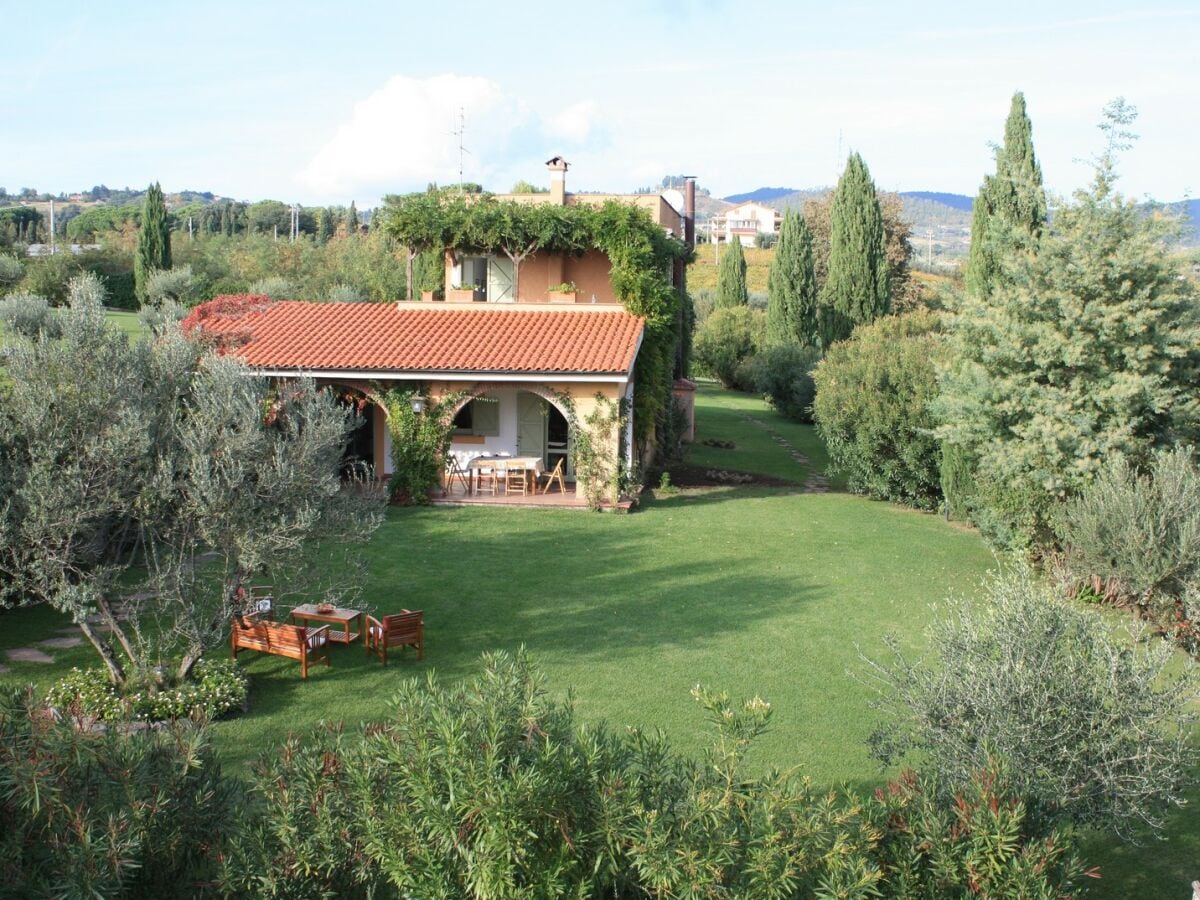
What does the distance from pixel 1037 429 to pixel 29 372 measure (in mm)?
13706

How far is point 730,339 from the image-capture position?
5134 centimetres

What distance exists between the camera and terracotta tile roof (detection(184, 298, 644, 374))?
69.1 ft

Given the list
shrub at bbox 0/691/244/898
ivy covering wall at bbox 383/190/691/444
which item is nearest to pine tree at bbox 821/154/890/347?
ivy covering wall at bbox 383/190/691/444

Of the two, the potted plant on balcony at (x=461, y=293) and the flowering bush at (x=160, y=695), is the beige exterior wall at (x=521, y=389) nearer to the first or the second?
the potted plant on balcony at (x=461, y=293)

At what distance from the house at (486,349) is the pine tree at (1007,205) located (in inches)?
277

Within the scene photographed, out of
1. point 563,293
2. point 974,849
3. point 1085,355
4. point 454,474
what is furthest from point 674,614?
point 563,293

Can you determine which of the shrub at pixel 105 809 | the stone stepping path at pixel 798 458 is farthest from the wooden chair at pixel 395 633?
the stone stepping path at pixel 798 458

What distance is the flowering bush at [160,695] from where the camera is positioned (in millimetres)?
9570

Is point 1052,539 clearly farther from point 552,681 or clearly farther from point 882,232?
point 882,232

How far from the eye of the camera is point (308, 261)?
188 ft

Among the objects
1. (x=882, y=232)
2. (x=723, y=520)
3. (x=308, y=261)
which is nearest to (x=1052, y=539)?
(x=723, y=520)

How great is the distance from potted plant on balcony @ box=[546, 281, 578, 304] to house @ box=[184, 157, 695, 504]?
0.05 meters

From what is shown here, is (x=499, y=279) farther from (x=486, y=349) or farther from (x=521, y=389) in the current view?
(x=521, y=389)

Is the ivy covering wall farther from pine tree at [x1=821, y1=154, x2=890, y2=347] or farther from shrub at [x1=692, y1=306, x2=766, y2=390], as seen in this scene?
shrub at [x1=692, y1=306, x2=766, y2=390]
